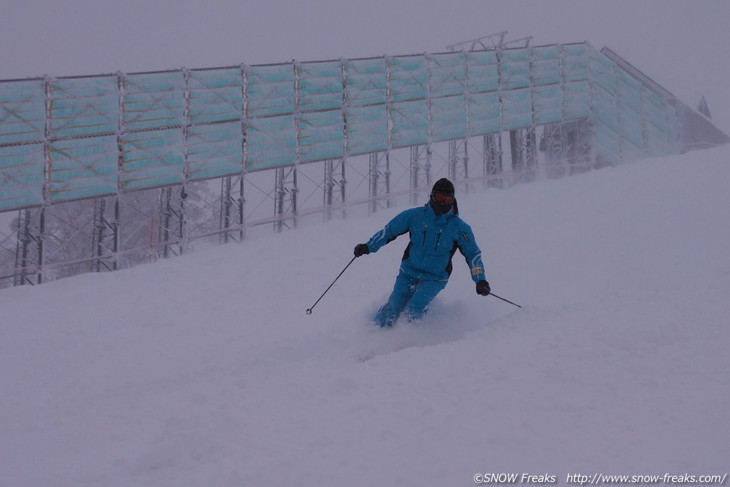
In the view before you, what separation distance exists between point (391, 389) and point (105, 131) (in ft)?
56.3

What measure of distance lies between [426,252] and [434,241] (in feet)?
0.49

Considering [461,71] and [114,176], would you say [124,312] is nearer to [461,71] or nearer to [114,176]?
[114,176]

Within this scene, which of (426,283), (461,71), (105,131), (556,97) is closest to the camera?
(426,283)

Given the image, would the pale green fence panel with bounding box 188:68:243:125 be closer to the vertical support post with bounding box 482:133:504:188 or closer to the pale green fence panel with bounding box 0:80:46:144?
the pale green fence panel with bounding box 0:80:46:144

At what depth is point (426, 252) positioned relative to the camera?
6340mm

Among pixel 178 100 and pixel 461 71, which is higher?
pixel 461 71

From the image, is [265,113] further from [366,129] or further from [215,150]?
[366,129]

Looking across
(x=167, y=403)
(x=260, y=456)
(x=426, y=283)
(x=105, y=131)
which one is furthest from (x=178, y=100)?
(x=260, y=456)

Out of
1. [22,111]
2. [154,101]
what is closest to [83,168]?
[22,111]

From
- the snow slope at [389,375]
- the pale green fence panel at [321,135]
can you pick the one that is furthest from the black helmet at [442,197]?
the pale green fence panel at [321,135]

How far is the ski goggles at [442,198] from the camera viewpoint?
605 cm

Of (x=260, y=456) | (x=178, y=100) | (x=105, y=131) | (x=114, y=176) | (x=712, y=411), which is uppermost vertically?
(x=178, y=100)

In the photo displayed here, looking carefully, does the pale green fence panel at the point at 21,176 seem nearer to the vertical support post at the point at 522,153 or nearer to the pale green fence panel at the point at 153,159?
the pale green fence panel at the point at 153,159

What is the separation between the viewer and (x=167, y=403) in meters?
4.45
